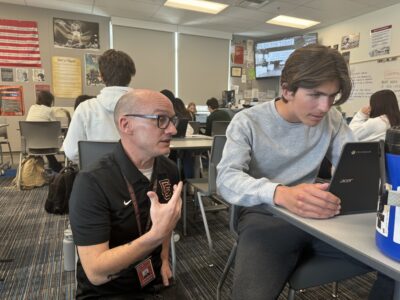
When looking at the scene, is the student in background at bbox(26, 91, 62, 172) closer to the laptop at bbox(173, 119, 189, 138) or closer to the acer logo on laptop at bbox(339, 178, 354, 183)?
the laptop at bbox(173, 119, 189, 138)

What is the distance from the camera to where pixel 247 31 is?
6402 mm

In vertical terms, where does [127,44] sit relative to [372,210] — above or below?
above

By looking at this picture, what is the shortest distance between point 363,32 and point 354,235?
18.4ft

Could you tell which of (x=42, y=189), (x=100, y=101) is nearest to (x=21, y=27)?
(x=42, y=189)

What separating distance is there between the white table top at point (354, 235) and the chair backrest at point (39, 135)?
11.5 ft

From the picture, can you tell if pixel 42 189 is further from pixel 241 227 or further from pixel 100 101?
pixel 241 227

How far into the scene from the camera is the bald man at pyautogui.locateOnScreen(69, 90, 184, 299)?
2.65 feet

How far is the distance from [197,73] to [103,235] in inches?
230

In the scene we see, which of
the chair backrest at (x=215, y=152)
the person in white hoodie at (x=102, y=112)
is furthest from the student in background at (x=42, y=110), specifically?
the chair backrest at (x=215, y=152)

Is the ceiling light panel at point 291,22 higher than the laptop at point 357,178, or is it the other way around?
the ceiling light panel at point 291,22

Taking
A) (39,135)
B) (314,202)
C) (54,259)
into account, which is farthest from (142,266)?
(39,135)

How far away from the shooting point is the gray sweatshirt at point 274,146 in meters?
1.07

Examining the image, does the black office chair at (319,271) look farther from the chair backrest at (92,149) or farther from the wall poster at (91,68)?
the wall poster at (91,68)

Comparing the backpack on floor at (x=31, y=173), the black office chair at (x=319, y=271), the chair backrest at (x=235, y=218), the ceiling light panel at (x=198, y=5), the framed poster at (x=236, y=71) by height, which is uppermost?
the ceiling light panel at (x=198, y=5)
